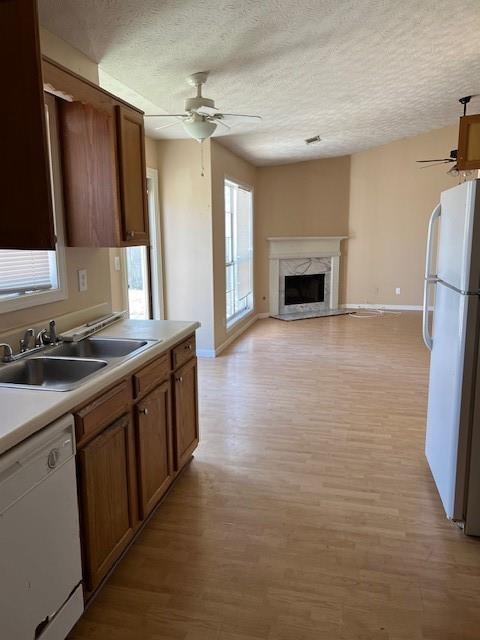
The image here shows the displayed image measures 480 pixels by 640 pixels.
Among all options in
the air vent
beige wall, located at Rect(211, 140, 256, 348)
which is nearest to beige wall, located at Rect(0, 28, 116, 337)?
beige wall, located at Rect(211, 140, 256, 348)

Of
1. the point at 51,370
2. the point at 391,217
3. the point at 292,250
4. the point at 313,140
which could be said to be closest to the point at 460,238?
the point at 51,370

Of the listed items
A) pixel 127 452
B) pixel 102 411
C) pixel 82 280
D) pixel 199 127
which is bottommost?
pixel 127 452

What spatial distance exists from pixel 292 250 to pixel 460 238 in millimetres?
6367

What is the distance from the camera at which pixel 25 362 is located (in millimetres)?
2107

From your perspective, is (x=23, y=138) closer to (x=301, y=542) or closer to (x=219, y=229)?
(x=301, y=542)

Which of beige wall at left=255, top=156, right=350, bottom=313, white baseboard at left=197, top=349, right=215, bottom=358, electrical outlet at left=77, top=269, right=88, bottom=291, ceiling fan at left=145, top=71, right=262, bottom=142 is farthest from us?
beige wall at left=255, top=156, right=350, bottom=313

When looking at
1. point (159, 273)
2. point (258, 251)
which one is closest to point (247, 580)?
point (159, 273)

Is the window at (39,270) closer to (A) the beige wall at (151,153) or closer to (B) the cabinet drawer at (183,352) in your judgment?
(B) the cabinet drawer at (183,352)

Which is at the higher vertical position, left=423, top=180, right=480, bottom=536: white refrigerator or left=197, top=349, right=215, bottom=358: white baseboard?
left=423, top=180, right=480, bottom=536: white refrigerator

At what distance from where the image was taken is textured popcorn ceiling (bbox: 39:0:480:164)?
8.25 feet

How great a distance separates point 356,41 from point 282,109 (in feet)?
4.78

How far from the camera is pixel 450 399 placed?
2369mm

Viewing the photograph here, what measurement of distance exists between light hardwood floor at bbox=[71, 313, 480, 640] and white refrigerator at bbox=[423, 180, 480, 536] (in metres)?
0.21

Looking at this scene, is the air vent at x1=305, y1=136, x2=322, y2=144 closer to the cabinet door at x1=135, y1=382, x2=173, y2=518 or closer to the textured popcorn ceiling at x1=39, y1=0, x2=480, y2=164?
the textured popcorn ceiling at x1=39, y1=0, x2=480, y2=164
